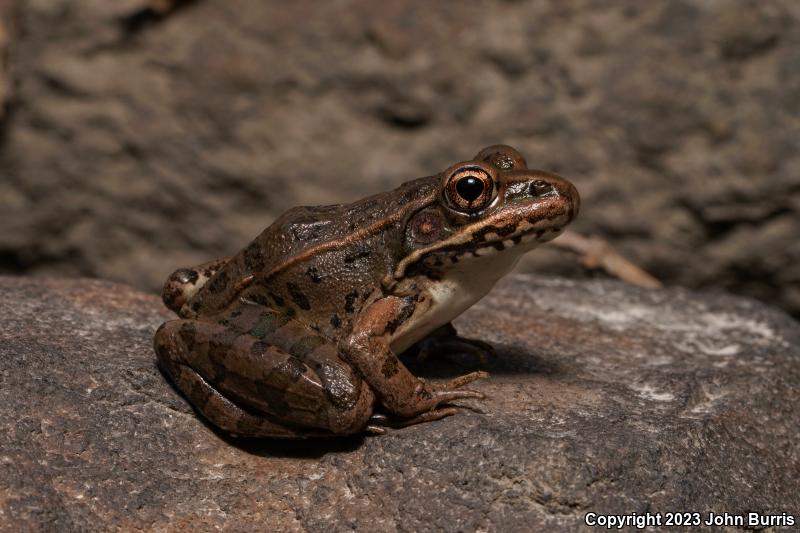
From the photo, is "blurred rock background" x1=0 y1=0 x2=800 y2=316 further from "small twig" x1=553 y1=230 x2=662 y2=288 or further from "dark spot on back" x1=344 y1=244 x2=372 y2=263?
"dark spot on back" x1=344 y1=244 x2=372 y2=263

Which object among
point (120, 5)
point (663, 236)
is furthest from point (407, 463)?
point (120, 5)

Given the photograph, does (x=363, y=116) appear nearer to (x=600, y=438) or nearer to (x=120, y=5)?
(x=120, y=5)

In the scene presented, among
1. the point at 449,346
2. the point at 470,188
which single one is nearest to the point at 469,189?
the point at 470,188

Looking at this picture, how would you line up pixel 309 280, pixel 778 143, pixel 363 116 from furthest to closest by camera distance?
pixel 363 116 < pixel 778 143 < pixel 309 280

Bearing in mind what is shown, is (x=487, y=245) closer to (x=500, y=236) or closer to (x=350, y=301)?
(x=500, y=236)

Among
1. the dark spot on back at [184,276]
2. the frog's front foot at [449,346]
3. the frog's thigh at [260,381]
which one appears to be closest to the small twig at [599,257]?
the frog's front foot at [449,346]

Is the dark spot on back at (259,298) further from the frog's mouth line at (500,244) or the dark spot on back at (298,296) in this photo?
the frog's mouth line at (500,244)
